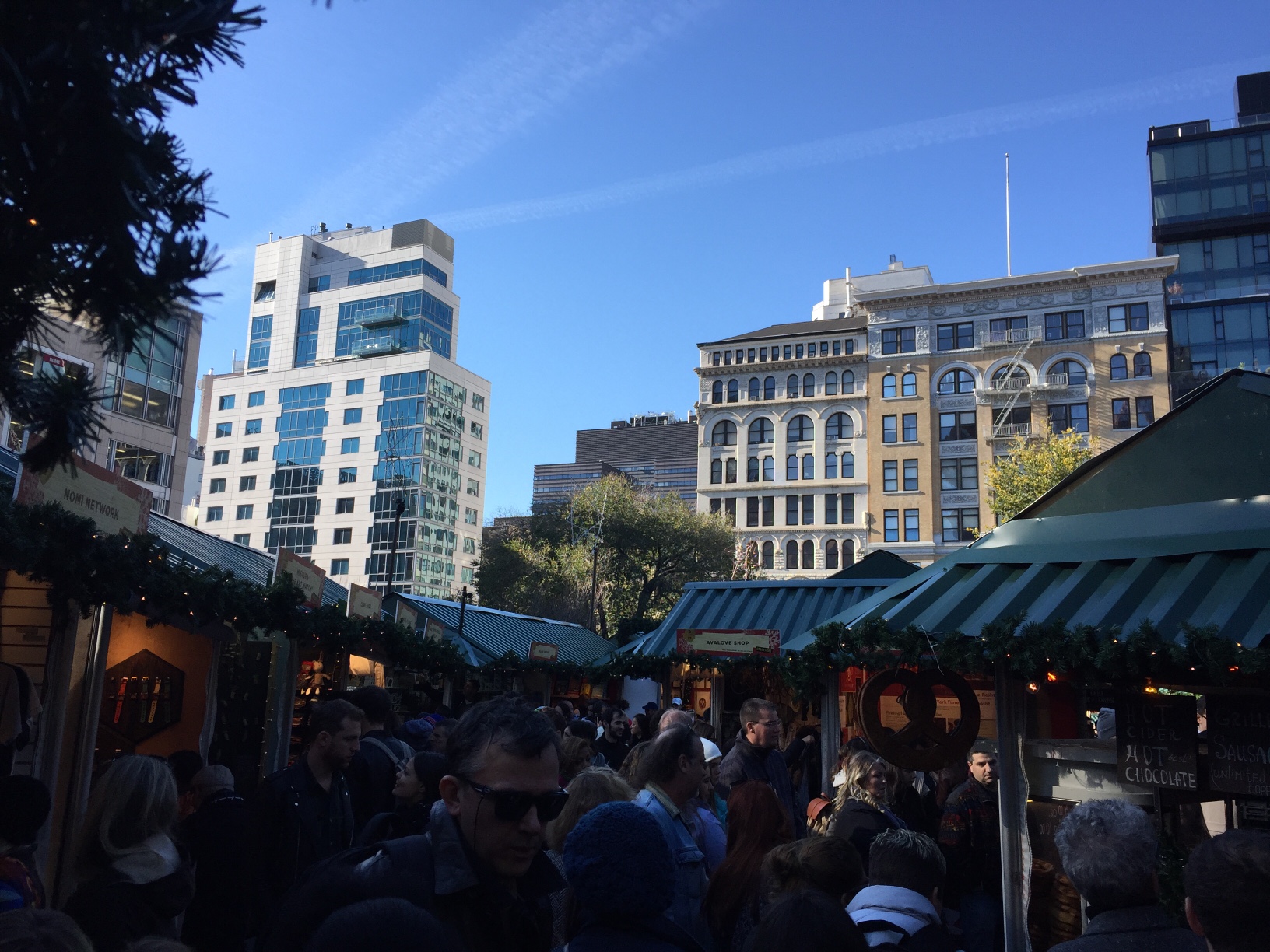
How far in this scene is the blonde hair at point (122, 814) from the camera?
11.1 feet

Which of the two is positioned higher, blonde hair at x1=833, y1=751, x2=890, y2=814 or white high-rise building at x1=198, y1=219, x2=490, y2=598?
white high-rise building at x1=198, y1=219, x2=490, y2=598

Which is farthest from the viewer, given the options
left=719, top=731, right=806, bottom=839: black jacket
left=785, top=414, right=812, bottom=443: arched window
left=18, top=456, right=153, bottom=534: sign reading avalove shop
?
left=785, top=414, right=812, bottom=443: arched window

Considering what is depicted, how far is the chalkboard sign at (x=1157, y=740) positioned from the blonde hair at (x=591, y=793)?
11.9 feet

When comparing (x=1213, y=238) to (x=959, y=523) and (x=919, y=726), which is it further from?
(x=919, y=726)

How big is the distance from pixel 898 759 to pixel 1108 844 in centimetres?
358

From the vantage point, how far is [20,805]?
11.1 ft

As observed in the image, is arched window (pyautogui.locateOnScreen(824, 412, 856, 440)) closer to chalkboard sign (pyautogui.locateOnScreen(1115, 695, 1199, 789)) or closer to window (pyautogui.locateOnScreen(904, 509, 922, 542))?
window (pyautogui.locateOnScreen(904, 509, 922, 542))

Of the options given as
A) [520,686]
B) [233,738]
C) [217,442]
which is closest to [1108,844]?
[233,738]

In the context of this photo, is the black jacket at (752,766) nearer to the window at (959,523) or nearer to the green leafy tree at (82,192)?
the green leafy tree at (82,192)

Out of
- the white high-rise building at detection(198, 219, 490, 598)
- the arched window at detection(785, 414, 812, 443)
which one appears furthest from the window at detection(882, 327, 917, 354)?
the white high-rise building at detection(198, 219, 490, 598)

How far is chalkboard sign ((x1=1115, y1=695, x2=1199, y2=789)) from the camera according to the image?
5.79 meters

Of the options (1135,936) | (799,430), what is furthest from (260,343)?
(1135,936)

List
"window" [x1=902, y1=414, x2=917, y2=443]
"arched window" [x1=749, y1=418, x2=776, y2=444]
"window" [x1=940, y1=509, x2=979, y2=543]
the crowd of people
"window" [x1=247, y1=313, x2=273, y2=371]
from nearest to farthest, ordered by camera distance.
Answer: the crowd of people → "window" [x1=940, y1=509, x2=979, y2=543] → "window" [x1=902, y1=414, x2=917, y2=443] → "arched window" [x1=749, y1=418, x2=776, y2=444] → "window" [x1=247, y1=313, x2=273, y2=371]

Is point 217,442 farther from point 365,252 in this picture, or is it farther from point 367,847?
point 367,847
